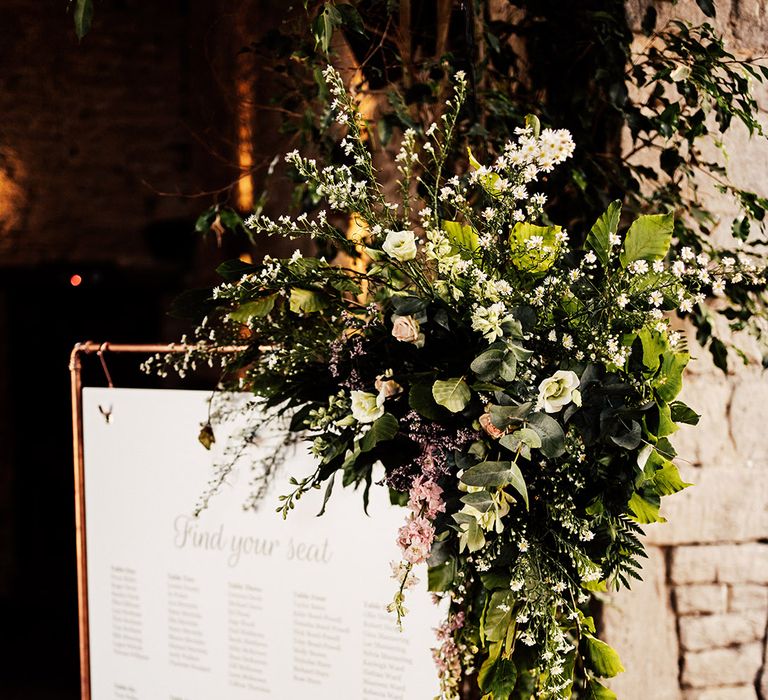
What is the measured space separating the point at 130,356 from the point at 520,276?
138 inches

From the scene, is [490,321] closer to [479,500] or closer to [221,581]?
[479,500]

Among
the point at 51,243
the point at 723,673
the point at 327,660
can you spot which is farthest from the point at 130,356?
the point at 723,673

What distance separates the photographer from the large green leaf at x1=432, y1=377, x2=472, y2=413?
0.95 meters

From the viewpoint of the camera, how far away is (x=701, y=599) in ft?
6.04

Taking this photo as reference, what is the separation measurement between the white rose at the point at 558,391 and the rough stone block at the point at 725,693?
1.30m

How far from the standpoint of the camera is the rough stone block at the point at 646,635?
178 cm

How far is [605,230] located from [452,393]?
35cm

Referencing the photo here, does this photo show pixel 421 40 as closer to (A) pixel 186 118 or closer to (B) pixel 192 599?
(B) pixel 192 599

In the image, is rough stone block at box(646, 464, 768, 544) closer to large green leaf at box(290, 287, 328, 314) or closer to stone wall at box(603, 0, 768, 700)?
stone wall at box(603, 0, 768, 700)

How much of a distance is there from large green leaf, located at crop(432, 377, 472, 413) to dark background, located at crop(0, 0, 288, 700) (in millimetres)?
2653

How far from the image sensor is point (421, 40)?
2.10m

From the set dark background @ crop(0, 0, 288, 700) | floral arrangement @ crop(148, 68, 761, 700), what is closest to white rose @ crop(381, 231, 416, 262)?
floral arrangement @ crop(148, 68, 761, 700)

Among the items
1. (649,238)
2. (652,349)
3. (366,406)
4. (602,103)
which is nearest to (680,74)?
(602,103)

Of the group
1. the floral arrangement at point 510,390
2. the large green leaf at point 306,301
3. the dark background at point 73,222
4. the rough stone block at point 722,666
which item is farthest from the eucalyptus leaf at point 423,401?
the dark background at point 73,222
